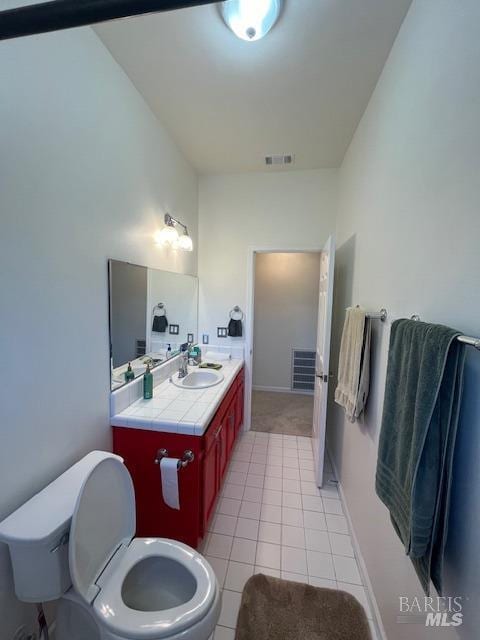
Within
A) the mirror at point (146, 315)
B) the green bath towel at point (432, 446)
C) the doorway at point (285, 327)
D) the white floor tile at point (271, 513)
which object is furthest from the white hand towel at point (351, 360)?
the doorway at point (285, 327)

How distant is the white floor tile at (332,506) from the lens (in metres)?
1.97

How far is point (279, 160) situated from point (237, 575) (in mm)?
3085

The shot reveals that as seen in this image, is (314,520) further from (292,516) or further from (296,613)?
(296,613)

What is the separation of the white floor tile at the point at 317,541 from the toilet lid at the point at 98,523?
3.69 ft

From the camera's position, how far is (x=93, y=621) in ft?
3.35

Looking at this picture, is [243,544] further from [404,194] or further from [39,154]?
[39,154]

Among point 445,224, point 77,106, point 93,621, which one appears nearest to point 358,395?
point 445,224

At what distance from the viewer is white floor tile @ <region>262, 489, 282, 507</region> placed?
6.67ft

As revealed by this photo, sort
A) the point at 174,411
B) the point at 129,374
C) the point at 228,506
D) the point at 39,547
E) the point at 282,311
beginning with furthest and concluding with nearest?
the point at 282,311 < the point at 228,506 < the point at 129,374 < the point at 174,411 < the point at 39,547

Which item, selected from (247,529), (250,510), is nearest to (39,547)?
(247,529)

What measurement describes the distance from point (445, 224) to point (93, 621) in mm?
1895

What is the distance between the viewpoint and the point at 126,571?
1.11 metres

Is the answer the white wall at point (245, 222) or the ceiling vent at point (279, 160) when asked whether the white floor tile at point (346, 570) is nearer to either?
the white wall at point (245, 222)

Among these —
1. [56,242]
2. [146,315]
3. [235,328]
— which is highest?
[56,242]
